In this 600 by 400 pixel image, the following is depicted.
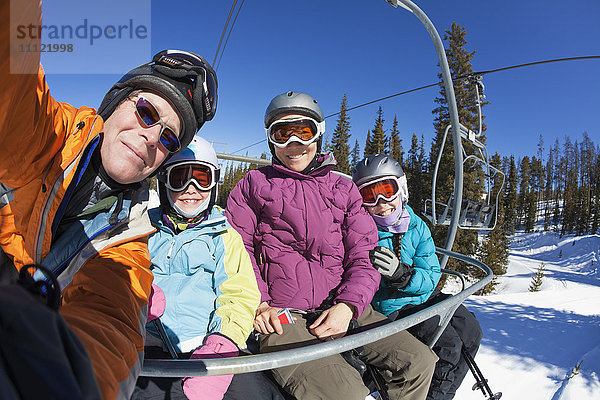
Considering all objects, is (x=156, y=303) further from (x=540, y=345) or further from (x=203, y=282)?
(x=540, y=345)

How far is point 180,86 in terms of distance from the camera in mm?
1376

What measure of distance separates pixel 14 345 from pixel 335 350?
3.37ft

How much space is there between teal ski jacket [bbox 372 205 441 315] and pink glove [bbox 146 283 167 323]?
68.2 inches

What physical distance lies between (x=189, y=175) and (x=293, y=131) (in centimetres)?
80

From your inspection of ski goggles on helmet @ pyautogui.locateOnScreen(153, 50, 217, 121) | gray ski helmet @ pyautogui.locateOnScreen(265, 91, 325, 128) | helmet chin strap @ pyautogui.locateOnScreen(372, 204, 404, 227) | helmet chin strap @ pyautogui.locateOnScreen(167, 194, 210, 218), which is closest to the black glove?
helmet chin strap @ pyautogui.locateOnScreen(372, 204, 404, 227)

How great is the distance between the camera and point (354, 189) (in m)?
2.25

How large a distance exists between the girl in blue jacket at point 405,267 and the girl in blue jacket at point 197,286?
1.06 metres

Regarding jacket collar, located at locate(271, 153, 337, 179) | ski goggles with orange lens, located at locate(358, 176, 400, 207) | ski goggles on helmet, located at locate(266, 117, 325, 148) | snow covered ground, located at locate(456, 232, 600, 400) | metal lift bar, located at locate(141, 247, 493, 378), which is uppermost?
ski goggles on helmet, located at locate(266, 117, 325, 148)

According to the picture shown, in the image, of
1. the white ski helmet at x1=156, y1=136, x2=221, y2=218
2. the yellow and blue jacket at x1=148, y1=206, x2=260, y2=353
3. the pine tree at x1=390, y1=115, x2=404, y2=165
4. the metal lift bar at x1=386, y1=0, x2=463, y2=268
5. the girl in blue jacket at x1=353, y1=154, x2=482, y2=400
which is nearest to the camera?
the yellow and blue jacket at x1=148, y1=206, x2=260, y2=353

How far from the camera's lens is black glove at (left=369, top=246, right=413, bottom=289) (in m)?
2.16

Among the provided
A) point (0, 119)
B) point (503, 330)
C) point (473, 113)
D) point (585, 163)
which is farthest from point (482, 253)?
point (585, 163)

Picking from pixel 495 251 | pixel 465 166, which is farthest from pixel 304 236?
pixel 495 251

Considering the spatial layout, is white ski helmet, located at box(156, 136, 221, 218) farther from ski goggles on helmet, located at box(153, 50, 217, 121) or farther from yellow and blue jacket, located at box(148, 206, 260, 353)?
ski goggles on helmet, located at box(153, 50, 217, 121)

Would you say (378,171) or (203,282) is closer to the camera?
(203,282)
